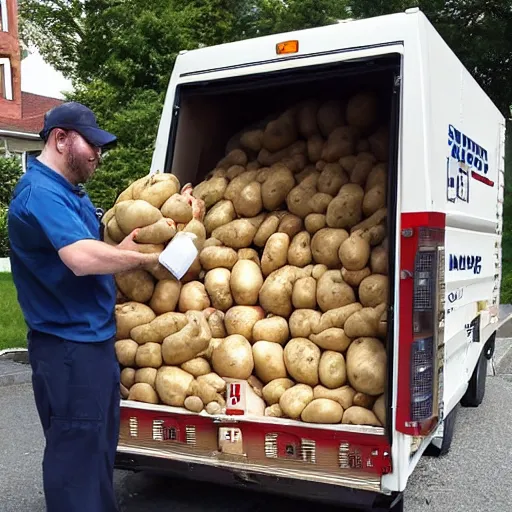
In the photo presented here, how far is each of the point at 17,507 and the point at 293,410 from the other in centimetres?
189

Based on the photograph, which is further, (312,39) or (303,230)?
(303,230)

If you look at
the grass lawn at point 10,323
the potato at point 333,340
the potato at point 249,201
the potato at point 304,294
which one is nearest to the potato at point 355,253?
the potato at point 304,294

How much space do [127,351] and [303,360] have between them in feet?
3.11

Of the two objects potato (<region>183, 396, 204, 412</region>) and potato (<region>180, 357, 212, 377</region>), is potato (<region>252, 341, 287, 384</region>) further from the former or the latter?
potato (<region>183, 396, 204, 412</region>)

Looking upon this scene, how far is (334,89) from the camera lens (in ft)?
15.5

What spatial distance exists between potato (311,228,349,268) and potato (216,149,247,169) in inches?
39.7

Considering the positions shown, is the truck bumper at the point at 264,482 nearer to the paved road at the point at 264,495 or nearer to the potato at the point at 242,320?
the paved road at the point at 264,495

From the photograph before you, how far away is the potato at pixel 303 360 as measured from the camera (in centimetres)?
363

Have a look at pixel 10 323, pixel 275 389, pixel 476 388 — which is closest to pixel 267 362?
pixel 275 389

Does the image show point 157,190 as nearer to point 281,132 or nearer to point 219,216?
point 219,216

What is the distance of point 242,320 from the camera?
3.87m

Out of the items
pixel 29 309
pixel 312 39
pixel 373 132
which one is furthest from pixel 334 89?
pixel 29 309

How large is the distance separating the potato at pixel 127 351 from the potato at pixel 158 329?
0.04 metres

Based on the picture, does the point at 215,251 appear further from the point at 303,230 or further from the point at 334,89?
the point at 334,89
